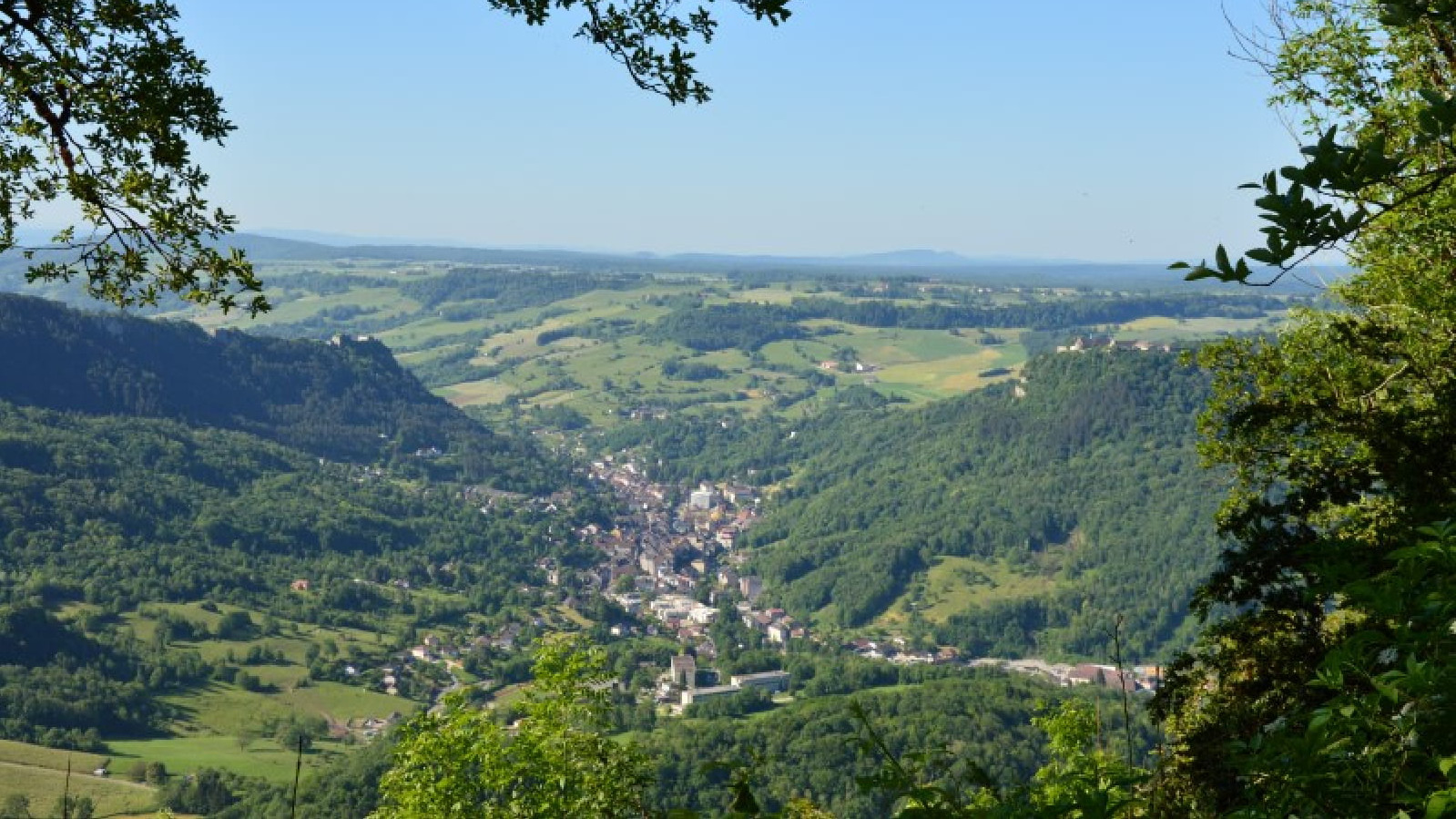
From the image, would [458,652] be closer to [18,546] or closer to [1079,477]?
[18,546]

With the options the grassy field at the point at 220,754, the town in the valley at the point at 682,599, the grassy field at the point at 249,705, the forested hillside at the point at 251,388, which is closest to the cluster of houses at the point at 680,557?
the town in the valley at the point at 682,599

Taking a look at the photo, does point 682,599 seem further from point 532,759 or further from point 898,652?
point 532,759

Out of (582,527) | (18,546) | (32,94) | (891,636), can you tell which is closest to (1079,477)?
(891,636)

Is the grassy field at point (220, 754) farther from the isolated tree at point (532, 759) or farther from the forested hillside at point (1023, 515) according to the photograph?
the forested hillside at point (1023, 515)

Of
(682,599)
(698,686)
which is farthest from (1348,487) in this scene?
(682,599)

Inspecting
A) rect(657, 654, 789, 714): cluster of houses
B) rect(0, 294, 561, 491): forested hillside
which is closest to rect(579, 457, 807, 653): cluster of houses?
rect(657, 654, 789, 714): cluster of houses
